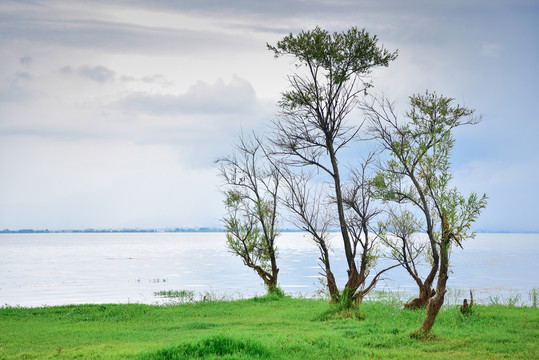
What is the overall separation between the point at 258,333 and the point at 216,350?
13.6 feet

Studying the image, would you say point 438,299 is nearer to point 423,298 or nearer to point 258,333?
point 258,333

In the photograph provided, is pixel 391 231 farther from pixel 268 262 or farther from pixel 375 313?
pixel 268 262

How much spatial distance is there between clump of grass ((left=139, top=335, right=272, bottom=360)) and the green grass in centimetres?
2

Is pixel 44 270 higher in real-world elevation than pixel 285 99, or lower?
lower

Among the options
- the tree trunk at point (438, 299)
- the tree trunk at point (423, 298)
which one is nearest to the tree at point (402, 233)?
the tree trunk at point (423, 298)

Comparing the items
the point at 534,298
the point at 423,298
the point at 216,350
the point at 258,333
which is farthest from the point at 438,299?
the point at 534,298

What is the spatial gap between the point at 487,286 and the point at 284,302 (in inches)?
956

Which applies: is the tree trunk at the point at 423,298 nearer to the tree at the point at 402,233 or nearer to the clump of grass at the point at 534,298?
the tree at the point at 402,233

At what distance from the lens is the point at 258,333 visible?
633 inches

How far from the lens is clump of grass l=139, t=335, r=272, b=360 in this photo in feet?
38.4

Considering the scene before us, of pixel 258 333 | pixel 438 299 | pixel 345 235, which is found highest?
pixel 345 235

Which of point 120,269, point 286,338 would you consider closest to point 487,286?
point 286,338

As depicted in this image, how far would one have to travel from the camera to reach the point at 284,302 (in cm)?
2628

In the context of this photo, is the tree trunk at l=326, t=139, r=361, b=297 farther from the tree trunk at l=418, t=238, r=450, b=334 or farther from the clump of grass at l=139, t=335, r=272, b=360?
the clump of grass at l=139, t=335, r=272, b=360
